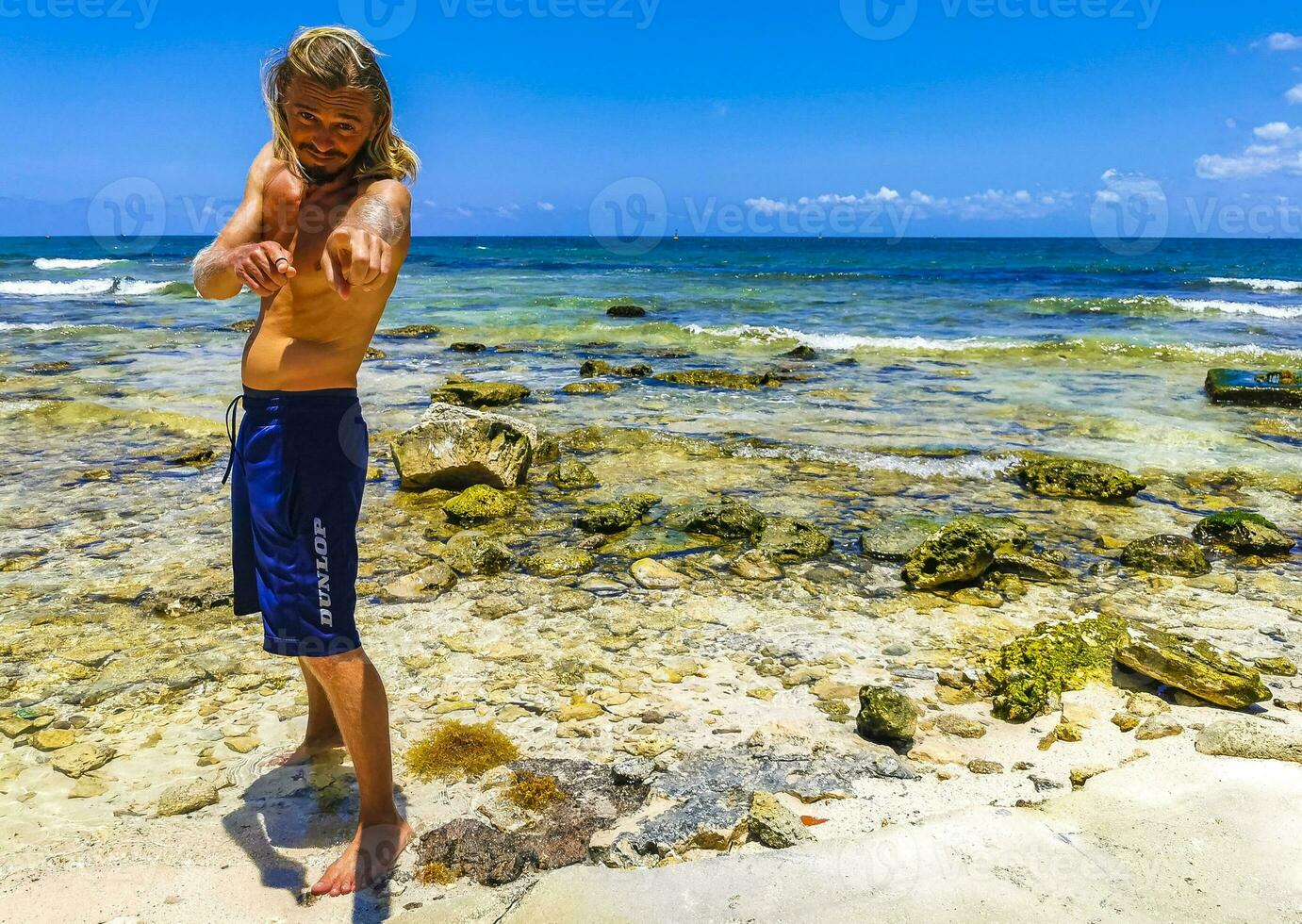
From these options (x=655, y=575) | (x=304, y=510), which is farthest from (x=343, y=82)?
(x=655, y=575)

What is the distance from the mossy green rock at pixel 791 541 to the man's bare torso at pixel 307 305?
3364 millimetres

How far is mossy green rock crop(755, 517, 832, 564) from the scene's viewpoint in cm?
542

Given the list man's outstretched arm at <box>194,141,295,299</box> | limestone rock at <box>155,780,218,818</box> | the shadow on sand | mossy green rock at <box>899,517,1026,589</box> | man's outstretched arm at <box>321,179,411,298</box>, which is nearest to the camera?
man's outstretched arm at <box>321,179,411,298</box>

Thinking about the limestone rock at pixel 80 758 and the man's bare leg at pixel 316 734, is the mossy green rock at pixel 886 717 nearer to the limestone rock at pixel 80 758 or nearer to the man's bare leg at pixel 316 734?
the man's bare leg at pixel 316 734

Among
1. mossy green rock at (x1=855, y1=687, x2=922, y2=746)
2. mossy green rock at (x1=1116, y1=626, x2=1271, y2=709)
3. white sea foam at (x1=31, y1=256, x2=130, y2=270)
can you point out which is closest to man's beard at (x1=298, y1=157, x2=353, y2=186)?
mossy green rock at (x1=855, y1=687, x2=922, y2=746)

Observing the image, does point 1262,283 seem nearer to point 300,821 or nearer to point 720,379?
point 720,379

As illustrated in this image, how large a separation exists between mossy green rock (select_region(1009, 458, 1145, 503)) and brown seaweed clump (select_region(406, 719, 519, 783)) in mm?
5184

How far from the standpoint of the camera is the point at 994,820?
108 inches

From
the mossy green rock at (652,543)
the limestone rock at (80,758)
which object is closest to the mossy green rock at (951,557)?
the mossy green rock at (652,543)

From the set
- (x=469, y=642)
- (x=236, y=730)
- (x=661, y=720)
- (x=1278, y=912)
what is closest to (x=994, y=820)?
(x=1278, y=912)

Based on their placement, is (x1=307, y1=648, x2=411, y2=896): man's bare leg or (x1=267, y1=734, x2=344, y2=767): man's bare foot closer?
(x1=307, y1=648, x2=411, y2=896): man's bare leg

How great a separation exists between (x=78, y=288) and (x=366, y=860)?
127 ft

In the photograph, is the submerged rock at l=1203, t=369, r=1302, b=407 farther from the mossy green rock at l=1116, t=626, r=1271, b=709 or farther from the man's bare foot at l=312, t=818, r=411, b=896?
the man's bare foot at l=312, t=818, r=411, b=896

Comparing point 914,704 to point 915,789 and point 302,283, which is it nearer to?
point 915,789
